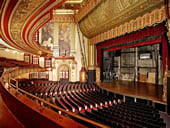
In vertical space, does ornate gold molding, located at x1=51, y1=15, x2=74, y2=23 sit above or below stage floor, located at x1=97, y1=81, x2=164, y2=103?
above

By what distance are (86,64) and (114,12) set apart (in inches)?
223

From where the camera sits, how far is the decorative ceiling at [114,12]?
5.05 metres

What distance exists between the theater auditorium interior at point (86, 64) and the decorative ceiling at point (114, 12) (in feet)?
0.13

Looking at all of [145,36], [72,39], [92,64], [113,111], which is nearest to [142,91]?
[145,36]

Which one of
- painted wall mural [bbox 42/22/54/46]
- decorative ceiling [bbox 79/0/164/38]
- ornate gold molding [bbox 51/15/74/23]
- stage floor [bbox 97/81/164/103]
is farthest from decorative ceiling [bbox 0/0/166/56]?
stage floor [bbox 97/81/164/103]

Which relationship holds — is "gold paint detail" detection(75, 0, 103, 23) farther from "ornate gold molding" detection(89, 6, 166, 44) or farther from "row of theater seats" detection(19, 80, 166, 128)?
"row of theater seats" detection(19, 80, 166, 128)

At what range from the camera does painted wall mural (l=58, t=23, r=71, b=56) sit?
11.7m

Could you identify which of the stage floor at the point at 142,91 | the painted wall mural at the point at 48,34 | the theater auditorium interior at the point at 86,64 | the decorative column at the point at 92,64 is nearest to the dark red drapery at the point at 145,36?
the theater auditorium interior at the point at 86,64

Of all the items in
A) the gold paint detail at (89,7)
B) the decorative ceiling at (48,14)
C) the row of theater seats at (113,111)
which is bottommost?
the row of theater seats at (113,111)

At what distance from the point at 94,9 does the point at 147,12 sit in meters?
3.61

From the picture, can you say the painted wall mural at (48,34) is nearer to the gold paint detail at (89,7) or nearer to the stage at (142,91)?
the gold paint detail at (89,7)

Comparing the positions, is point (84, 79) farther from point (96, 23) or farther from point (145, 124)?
point (145, 124)

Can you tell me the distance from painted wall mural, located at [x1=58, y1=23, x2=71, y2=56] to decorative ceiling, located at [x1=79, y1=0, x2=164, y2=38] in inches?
113

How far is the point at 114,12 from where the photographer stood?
6418 mm
